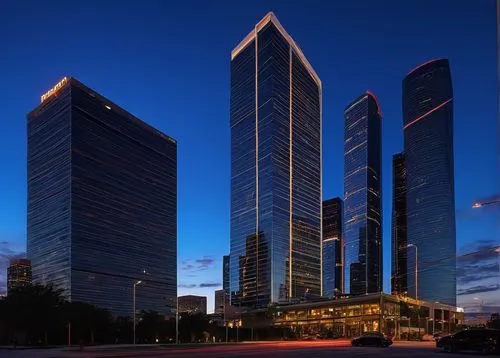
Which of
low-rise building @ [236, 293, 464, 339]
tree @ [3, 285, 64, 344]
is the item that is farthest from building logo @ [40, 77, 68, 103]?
tree @ [3, 285, 64, 344]

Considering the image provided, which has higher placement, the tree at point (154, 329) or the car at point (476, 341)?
the car at point (476, 341)

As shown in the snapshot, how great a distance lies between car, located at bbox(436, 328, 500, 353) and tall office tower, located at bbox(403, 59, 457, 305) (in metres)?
61.9

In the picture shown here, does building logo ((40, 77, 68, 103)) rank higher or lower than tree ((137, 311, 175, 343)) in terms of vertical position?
higher

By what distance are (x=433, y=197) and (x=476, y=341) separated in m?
101

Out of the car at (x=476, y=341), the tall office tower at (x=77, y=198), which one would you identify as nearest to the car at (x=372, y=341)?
the car at (x=476, y=341)

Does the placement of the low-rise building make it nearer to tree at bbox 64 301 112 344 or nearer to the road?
tree at bbox 64 301 112 344

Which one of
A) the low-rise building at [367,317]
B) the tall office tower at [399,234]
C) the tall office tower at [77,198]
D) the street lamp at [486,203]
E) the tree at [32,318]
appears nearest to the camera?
the street lamp at [486,203]

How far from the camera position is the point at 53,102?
627 ft

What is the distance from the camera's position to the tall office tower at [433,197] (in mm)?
130375

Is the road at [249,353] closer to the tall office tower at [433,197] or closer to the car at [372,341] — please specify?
the car at [372,341]

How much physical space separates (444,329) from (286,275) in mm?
61038

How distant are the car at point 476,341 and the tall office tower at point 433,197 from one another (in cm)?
6194

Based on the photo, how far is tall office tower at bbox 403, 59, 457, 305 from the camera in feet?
428

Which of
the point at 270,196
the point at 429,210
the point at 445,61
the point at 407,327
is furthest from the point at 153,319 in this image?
the point at 445,61
